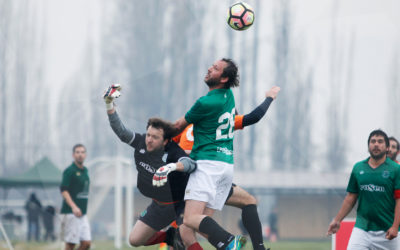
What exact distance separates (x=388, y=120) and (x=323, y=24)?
415cm

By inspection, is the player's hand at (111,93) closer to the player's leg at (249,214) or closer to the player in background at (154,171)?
the player in background at (154,171)

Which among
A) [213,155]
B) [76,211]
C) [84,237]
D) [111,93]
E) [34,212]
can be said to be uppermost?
[111,93]

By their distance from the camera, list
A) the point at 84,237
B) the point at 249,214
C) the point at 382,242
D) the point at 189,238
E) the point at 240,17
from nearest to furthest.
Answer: the point at 189,238 < the point at 249,214 < the point at 382,242 < the point at 240,17 < the point at 84,237

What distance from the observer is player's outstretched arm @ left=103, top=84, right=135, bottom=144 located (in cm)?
712

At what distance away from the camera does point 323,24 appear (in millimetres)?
19844

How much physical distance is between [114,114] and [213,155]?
127 centimetres

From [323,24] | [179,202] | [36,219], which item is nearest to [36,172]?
[36,219]

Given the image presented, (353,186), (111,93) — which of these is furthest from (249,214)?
(111,93)

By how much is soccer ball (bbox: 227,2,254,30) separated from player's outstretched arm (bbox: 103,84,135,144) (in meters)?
1.70

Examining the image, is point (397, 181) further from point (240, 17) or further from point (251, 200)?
point (240, 17)

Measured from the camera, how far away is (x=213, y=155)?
670 centimetres

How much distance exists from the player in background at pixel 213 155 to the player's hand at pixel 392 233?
1932 mm

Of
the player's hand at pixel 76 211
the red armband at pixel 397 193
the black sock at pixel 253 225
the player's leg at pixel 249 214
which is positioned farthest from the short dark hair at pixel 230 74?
the player's hand at pixel 76 211

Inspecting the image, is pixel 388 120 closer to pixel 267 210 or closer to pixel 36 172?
pixel 267 210
